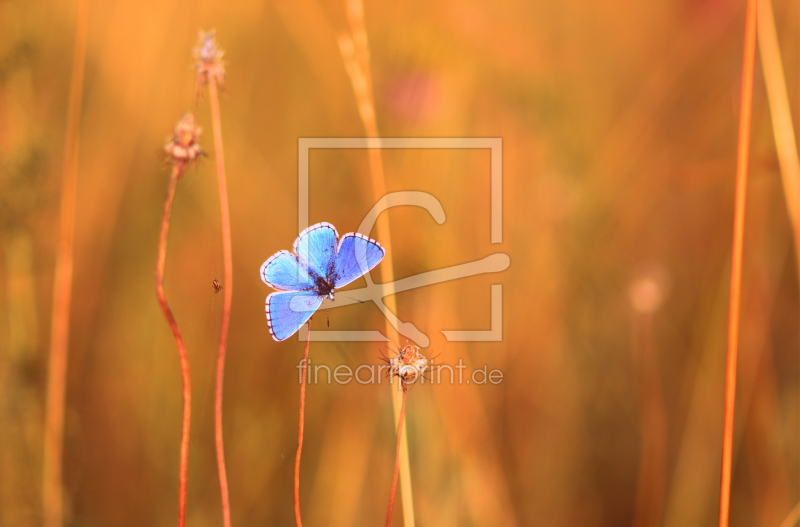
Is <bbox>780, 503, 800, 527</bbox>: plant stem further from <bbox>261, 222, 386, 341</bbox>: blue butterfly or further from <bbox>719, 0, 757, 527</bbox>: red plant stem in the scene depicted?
<bbox>261, 222, 386, 341</bbox>: blue butterfly

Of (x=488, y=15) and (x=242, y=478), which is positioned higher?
(x=488, y=15)

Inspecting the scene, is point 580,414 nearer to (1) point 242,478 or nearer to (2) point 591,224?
(2) point 591,224

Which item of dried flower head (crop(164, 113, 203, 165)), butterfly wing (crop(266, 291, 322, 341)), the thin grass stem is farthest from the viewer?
the thin grass stem

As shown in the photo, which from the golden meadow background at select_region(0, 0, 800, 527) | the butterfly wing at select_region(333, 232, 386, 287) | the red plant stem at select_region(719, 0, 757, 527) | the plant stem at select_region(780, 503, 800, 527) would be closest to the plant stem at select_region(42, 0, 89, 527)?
the golden meadow background at select_region(0, 0, 800, 527)

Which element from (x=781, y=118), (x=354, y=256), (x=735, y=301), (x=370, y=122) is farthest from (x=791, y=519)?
(x=370, y=122)

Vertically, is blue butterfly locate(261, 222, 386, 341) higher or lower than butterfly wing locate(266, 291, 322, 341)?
higher

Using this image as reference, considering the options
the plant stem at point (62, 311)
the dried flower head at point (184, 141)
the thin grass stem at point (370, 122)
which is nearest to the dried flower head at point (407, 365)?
the thin grass stem at point (370, 122)

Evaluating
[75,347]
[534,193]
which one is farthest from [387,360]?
[75,347]
